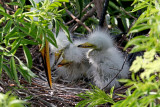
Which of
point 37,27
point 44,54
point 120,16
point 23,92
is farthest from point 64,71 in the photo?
point 37,27

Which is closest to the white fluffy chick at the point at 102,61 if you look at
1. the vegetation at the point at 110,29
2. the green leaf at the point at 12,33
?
the vegetation at the point at 110,29

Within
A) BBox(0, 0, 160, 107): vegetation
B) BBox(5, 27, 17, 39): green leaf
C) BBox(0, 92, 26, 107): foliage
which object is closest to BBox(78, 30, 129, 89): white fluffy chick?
BBox(0, 0, 160, 107): vegetation

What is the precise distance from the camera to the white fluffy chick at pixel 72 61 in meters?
2.21

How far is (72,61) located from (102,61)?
0.25 metres

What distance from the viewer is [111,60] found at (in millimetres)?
2135

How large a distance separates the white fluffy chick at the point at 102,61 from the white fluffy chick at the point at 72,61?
0.10 meters

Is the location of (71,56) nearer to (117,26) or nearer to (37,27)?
(117,26)

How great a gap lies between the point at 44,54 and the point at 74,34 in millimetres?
669

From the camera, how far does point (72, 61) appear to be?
2.21m

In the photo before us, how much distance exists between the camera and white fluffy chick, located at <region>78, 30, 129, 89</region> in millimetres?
2100

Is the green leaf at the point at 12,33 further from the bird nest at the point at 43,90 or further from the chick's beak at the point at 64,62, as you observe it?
the chick's beak at the point at 64,62

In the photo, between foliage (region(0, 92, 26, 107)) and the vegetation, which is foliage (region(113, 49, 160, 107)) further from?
foliage (region(0, 92, 26, 107))

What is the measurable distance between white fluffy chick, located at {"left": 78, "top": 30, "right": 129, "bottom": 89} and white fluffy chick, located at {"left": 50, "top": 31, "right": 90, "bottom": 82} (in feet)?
0.33

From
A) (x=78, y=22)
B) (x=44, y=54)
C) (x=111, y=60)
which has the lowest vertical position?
(x=111, y=60)
